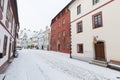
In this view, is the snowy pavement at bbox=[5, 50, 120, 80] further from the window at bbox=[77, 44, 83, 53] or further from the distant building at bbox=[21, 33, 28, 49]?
the distant building at bbox=[21, 33, 28, 49]

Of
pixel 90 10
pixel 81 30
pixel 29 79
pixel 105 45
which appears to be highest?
pixel 90 10

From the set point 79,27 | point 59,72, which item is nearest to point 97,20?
point 79,27

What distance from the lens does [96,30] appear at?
38.0 ft

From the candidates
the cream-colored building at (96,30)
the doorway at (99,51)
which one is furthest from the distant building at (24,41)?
the doorway at (99,51)

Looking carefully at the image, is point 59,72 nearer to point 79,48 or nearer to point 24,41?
point 79,48

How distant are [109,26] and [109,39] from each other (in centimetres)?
117

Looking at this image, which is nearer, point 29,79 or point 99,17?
point 29,79

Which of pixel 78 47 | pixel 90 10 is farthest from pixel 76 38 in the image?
pixel 90 10

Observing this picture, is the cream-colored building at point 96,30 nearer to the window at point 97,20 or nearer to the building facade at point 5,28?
the window at point 97,20

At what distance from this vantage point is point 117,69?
27.6 ft

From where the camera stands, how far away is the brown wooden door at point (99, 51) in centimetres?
1089

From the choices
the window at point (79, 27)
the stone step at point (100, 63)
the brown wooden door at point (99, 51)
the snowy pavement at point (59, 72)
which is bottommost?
the snowy pavement at point (59, 72)

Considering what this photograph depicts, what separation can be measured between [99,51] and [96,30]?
219cm

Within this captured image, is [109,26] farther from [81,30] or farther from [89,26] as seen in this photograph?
[81,30]
